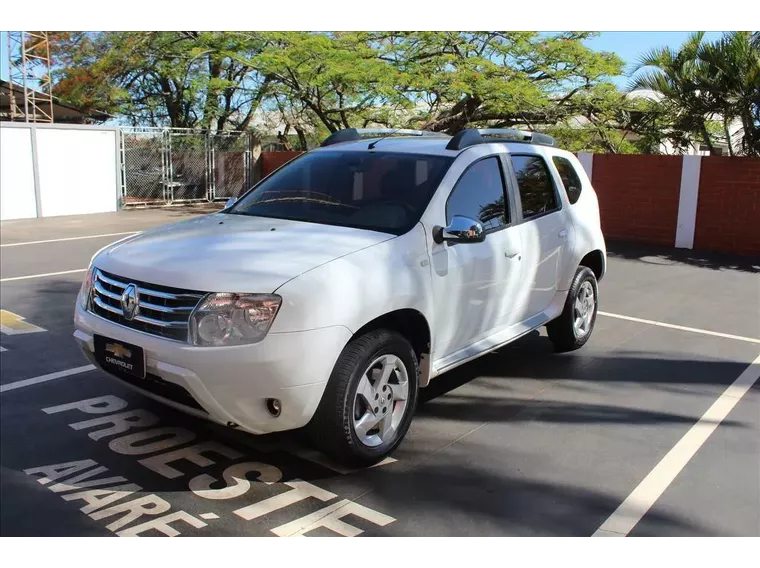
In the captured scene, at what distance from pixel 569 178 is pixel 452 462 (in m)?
3.17

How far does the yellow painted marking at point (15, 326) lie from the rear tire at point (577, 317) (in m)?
4.74

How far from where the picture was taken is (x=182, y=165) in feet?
68.7

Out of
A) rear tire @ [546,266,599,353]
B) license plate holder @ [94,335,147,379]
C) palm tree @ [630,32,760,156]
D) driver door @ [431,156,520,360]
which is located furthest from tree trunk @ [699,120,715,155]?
license plate holder @ [94,335,147,379]

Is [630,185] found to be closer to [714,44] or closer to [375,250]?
[714,44]

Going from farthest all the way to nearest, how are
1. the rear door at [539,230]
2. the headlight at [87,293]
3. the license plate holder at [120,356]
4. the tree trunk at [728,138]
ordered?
the tree trunk at [728,138]
the rear door at [539,230]
the headlight at [87,293]
the license plate holder at [120,356]

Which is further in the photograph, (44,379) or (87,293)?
(44,379)

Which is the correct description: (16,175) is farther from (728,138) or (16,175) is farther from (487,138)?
(728,138)

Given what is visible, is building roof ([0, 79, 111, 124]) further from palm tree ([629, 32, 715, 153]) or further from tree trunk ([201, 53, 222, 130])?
palm tree ([629, 32, 715, 153])

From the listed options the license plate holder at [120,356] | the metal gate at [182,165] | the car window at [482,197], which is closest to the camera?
the license plate holder at [120,356]

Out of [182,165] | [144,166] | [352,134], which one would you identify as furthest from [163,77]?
[352,134]

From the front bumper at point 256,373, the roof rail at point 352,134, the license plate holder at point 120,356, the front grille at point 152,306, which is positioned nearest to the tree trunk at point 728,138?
the roof rail at point 352,134

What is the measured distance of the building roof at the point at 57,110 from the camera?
23.1m

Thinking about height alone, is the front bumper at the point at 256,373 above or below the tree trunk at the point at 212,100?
below

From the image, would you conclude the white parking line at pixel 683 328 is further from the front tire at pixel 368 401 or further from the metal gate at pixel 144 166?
the metal gate at pixel 144 166
